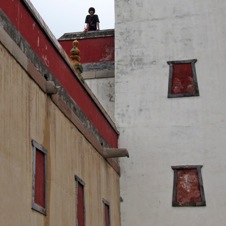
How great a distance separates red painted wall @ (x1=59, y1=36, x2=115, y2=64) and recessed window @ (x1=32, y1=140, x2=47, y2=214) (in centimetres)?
819

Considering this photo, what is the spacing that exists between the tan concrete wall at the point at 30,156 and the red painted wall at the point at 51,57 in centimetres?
68

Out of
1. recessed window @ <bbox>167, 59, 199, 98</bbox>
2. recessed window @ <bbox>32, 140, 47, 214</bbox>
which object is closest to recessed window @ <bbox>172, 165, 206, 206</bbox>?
recessed window @ <bbox>167, 59, 199, 98</bbox>

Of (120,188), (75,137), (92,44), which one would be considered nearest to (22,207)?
(75,137)

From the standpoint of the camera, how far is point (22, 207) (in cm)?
859

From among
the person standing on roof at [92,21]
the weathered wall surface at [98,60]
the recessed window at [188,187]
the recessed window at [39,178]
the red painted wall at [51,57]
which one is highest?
the person standing on roof at [92,21]

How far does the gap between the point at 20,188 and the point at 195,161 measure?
775 cm

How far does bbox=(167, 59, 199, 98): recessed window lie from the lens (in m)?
16.3

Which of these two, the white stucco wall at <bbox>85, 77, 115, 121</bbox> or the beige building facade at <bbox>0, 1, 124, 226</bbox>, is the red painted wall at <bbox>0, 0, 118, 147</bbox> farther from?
the white stucco wall at <bbox>85, 77, 115, 121</bbox>

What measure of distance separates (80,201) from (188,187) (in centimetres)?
441

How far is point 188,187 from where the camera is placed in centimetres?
1551

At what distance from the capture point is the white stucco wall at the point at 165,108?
15414mm

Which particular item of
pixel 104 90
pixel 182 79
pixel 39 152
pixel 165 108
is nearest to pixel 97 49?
pixel 104 90

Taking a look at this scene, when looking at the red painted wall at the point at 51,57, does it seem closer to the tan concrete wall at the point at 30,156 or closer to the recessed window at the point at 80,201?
the tan concrete wall at the point at 30,156

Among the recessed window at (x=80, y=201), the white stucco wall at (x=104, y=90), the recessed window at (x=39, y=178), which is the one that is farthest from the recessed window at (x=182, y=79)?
the recessed window at (x=39, y=178)
